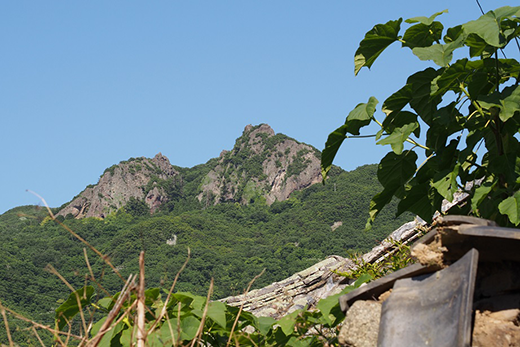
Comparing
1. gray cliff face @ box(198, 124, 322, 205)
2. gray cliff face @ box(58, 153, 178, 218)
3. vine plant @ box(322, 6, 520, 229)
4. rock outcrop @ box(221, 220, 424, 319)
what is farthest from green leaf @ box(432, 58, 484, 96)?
gray cliff face @ box(58, 153, 178, 218)

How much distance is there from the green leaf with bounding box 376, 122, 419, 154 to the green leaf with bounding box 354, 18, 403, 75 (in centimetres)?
49

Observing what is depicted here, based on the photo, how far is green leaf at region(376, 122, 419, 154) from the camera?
282cm

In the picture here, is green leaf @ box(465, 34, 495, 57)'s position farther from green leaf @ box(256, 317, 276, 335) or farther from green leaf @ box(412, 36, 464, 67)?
green leaf @ box(256, 317, 276, 335)

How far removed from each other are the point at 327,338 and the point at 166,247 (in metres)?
63.5

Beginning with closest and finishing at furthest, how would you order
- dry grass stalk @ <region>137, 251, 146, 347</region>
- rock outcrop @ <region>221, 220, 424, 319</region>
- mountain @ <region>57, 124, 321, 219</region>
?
dry grass stalk @ <region>137, 251, 146, 347</region> → rock outcrop @ <region>221, 220, 424, 319</region> → mountain @ <region>57, 124, 321, 219</region>

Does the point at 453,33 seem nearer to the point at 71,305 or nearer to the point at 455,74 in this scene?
the point at 455,74

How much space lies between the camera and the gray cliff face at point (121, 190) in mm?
98125

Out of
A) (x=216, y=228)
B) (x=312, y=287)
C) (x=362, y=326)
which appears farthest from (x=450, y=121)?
(x=216, y=228)

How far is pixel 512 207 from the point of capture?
8.31ft

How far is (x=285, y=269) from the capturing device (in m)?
36.9

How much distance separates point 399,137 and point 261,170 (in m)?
105

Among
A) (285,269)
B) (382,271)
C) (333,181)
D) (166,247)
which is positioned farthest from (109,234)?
(382,271)

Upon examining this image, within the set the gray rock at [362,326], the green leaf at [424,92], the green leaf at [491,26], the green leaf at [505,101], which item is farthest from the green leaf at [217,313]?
the green leaf at [491,26]

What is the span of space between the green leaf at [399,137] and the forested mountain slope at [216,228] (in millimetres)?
1601
